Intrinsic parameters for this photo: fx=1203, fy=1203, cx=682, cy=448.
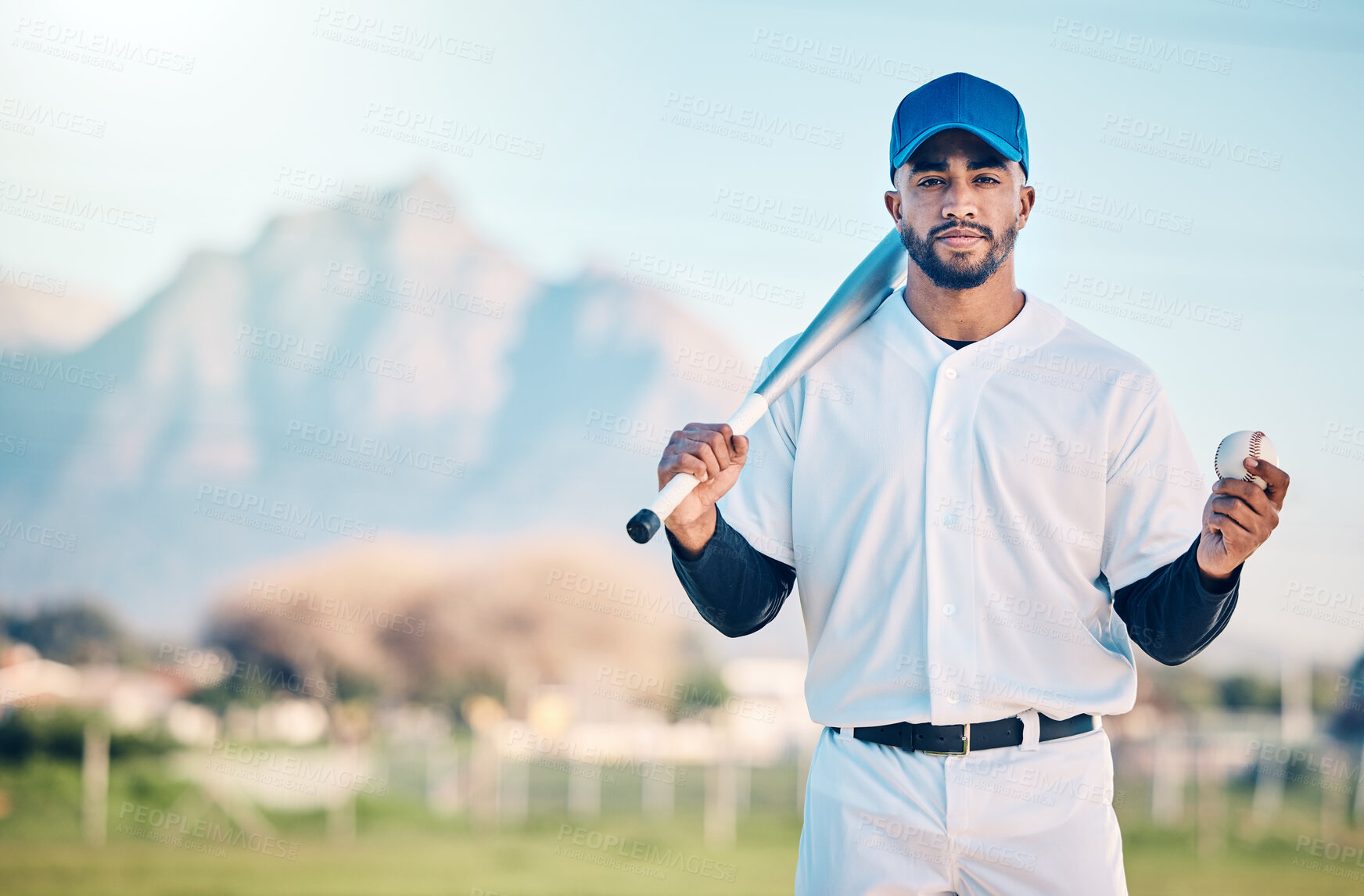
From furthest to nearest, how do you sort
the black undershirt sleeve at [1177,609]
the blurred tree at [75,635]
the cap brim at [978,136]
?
1. the blurred tree at [75,635]
2. the cap brim at [978,136]
3. the black undershirt sleeve at [1177,609]

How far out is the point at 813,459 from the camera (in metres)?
2.70

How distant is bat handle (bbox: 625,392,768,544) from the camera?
89.0 inches

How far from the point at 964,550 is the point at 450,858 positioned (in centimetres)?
1511

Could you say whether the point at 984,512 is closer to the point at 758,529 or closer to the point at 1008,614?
the point at 1008,614

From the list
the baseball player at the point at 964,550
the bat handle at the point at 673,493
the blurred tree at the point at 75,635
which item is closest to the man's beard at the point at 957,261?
the baseball player at the point at 964,550

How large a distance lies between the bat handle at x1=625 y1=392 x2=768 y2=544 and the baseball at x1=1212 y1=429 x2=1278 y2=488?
948mm

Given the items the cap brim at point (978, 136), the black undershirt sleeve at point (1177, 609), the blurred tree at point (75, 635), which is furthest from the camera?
the blurred tree at point (75, 635)

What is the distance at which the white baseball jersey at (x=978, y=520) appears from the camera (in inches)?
97.3

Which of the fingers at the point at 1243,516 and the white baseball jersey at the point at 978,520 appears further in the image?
the white baseball jersey at the point at 978,520

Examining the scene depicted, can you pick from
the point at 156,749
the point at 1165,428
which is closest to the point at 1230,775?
the point at 156,749

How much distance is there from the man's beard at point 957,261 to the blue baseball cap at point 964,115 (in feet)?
0.57

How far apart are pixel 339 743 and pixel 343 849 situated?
3.52 meters

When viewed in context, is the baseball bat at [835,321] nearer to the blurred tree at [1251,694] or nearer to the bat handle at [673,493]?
the bat handle at [673,493]

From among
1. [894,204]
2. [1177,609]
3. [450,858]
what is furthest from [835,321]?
[450,858]
